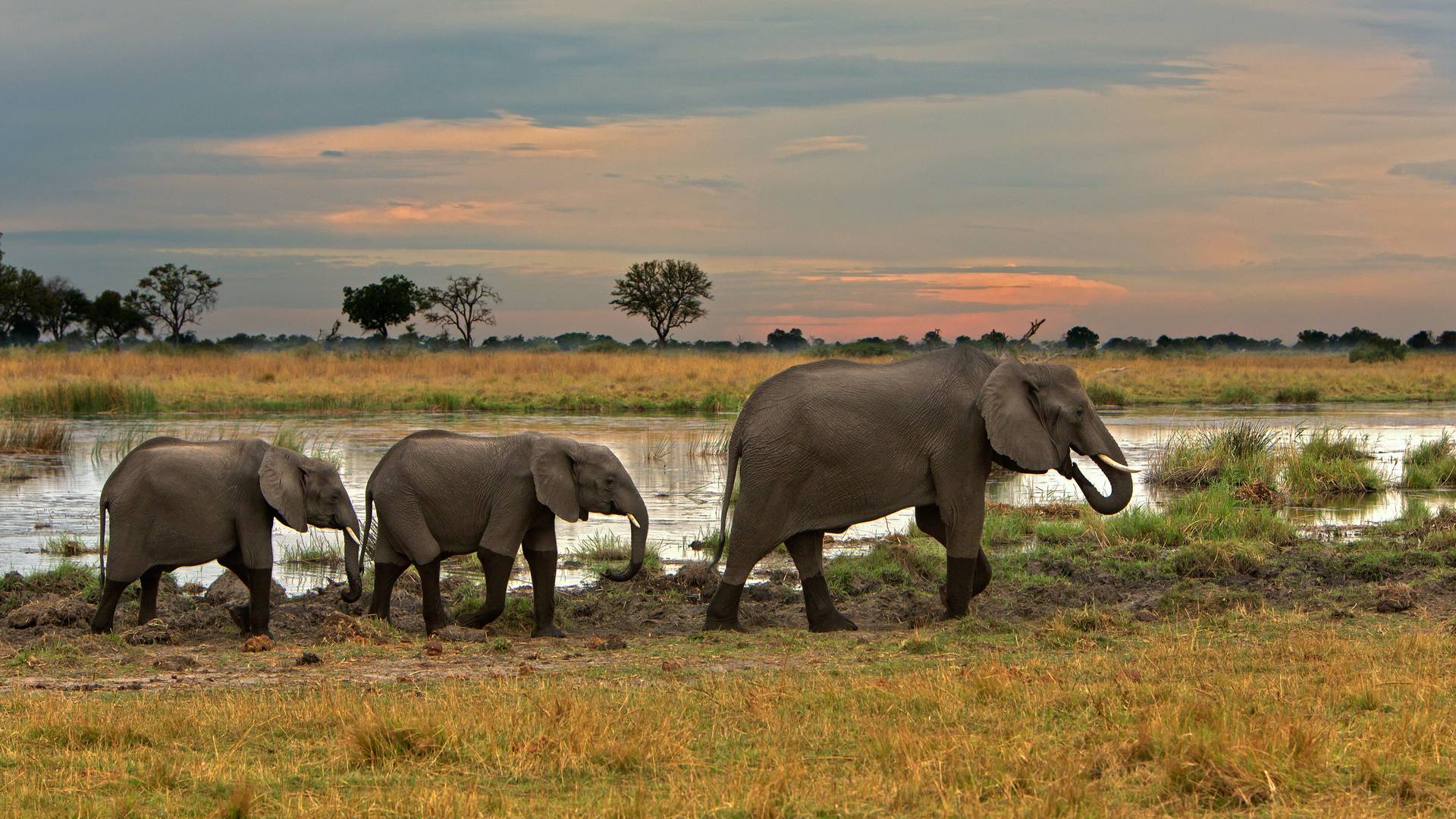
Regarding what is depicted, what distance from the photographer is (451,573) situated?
488 inches

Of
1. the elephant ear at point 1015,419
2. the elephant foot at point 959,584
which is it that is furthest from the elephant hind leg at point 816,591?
the elephant ear at point 1015,419

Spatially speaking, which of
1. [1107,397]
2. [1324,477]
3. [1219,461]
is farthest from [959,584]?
[1107,397]

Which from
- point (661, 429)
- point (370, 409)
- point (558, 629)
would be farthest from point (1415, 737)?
point (370, 409)

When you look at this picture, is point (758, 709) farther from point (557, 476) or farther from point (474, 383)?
point (474, 383)

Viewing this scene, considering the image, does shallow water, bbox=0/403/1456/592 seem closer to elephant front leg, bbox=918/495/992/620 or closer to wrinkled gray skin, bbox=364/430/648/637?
wrinkled gray skin, bbox=364/430/648/637

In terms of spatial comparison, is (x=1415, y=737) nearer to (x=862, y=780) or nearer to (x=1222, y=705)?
(x=1222, y=705)

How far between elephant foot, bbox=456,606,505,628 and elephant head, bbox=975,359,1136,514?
11.9 feet

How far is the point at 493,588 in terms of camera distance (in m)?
9.88

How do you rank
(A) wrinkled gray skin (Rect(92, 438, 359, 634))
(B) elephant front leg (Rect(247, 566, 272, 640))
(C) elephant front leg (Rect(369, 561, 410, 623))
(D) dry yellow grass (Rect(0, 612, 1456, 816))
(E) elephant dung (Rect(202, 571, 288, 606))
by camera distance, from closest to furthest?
1. (D) dry yellow grass (Rect(0, 612, 1456, 816))
2. (B) elephant front leg (Rect(247, 566, 272, 640))
3. (A) wrinkled gray skin (Rect(92, 438, 359, 634))
4. (C) elephant front leg (Rect(369, 561, 410, 623))
5. (E) elephant dung (Rect(202, 571, 288, 606))

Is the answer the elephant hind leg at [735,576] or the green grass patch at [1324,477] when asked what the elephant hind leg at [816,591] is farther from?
the green grass patch at [1324,477]

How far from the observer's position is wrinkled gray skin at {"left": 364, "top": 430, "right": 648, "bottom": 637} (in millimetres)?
9930

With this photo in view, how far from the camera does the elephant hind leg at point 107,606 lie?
31.5ft

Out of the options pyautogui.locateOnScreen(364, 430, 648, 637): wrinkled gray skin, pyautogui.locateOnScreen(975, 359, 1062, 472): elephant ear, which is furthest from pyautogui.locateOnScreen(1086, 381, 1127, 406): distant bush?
pyautogui.locateOnScreen(364, 430, 648, 637): wrinkled gray skin

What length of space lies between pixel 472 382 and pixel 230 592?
29.2m
